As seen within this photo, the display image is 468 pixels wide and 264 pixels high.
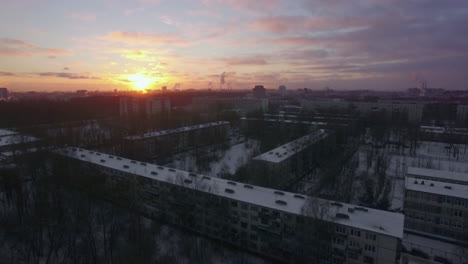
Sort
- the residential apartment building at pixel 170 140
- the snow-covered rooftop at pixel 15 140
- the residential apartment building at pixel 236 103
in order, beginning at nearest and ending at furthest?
the snow-covered rooftop at pixel 15 140, the residential apartment building at pixel 170 140, the residential apartment building at pixel 236 103

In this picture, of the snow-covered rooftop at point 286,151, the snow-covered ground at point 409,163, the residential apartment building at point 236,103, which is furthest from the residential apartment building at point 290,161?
the residential apartment building at point 236,103

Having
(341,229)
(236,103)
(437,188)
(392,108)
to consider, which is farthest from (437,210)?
(236,103)

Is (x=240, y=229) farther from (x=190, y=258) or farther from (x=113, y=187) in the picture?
(x=113, y=187)

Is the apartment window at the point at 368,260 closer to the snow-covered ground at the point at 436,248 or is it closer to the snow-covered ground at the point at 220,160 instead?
the snow-covered ground at the point at 436,248

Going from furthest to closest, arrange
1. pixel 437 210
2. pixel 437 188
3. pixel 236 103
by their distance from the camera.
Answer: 1. pixel 236 103
2. pixel 437 188
3. pixel 437 210

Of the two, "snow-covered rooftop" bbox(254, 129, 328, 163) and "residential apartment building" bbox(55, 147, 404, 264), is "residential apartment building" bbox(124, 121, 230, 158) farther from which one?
"snow-covered rooftop" bbox(254, 129, 328, 163)

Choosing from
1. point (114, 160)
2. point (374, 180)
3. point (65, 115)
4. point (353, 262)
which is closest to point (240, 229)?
point (353, 262)

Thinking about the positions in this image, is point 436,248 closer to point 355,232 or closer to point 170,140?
point 355,232
